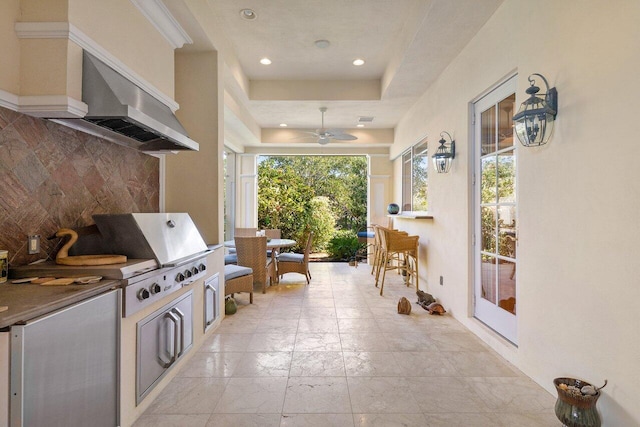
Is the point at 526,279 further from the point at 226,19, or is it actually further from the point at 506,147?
the point at 226,19

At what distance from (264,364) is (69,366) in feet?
4.84

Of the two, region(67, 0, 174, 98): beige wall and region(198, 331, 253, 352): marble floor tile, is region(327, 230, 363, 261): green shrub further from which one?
region(67, 0, 174, 98): beige wall

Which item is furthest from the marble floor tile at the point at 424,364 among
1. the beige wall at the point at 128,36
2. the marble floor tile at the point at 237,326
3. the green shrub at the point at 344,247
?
the green shrub at the point at 344,247

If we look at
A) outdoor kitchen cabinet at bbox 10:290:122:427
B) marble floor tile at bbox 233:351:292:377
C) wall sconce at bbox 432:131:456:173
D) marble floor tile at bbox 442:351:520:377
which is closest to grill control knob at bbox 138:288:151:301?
outdoor kitchen cabinet at bbox 10:290:122:427

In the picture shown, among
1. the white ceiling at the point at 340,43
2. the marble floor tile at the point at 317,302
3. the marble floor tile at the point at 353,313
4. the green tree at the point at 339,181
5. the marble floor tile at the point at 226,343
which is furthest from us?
the green tree at the point at 339,181

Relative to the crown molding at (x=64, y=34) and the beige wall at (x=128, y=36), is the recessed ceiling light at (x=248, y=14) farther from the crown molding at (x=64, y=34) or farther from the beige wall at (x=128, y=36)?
the crown molding at (x=64, y=34)

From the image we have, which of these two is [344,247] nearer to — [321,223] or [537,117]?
[321,223]

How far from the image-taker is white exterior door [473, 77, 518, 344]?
2.76 metres

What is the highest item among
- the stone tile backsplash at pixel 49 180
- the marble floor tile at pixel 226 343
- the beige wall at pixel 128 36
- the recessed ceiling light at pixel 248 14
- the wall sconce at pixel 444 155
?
the recessed ceiling light at pixel 248 14

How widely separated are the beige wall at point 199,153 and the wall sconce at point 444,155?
8.21ft

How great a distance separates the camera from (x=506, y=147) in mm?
2830

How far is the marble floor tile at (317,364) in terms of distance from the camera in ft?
→ 8.16

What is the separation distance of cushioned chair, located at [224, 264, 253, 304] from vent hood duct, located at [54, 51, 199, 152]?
176 centimetres

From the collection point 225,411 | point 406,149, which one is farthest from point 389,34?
point 225,411
